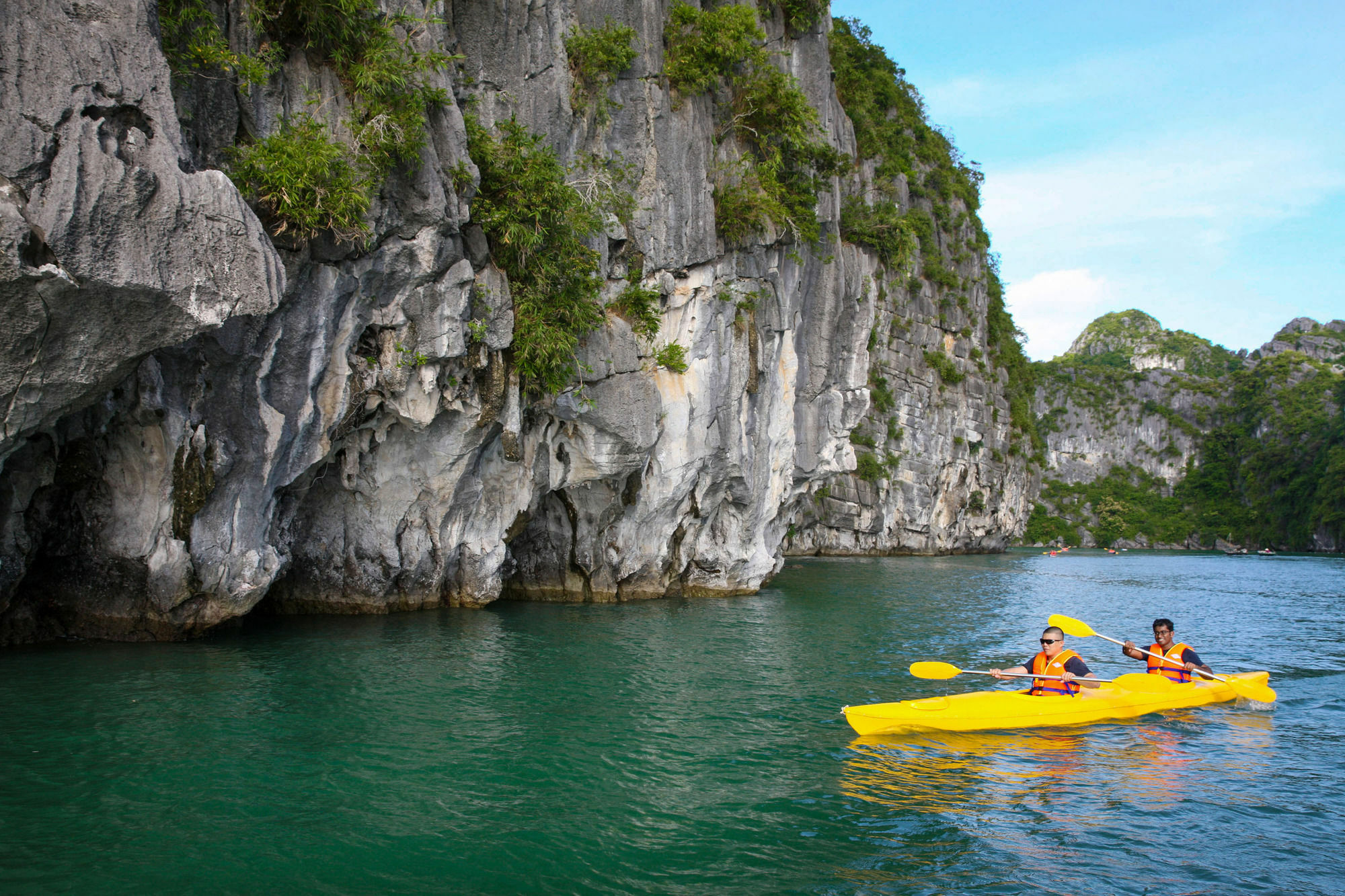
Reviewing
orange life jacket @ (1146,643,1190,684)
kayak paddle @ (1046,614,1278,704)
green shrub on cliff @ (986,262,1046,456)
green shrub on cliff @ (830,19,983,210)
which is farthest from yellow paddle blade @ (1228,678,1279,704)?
green shrub on cliff @ (986,262,1046,456)

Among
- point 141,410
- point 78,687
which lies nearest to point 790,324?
point 141,410

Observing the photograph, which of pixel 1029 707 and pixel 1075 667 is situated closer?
pixel 1029 707

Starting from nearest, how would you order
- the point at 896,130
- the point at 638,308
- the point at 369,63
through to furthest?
the point at 369,63 → the point at 638,308 → the point at 896,130

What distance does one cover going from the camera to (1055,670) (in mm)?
10328

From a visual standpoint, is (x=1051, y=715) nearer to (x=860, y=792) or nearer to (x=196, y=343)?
(x=860, y=792)

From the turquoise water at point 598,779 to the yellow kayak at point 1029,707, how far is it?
0.72ft

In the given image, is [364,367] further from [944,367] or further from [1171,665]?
[944,367]

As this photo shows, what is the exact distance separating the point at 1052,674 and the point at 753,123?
52.6ft

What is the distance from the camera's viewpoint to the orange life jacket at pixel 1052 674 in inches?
402

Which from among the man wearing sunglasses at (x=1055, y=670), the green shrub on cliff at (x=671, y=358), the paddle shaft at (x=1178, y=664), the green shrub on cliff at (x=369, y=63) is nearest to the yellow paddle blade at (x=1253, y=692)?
the paddle shaft at (x=1178, y=664)

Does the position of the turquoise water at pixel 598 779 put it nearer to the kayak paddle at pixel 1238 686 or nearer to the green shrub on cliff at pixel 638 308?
the kayak paddle at pixel 1238 686

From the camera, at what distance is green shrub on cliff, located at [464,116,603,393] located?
14.1 metres

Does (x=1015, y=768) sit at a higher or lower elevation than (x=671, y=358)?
lower

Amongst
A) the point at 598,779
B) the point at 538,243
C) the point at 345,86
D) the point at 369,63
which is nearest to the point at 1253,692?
the point at 598,779
